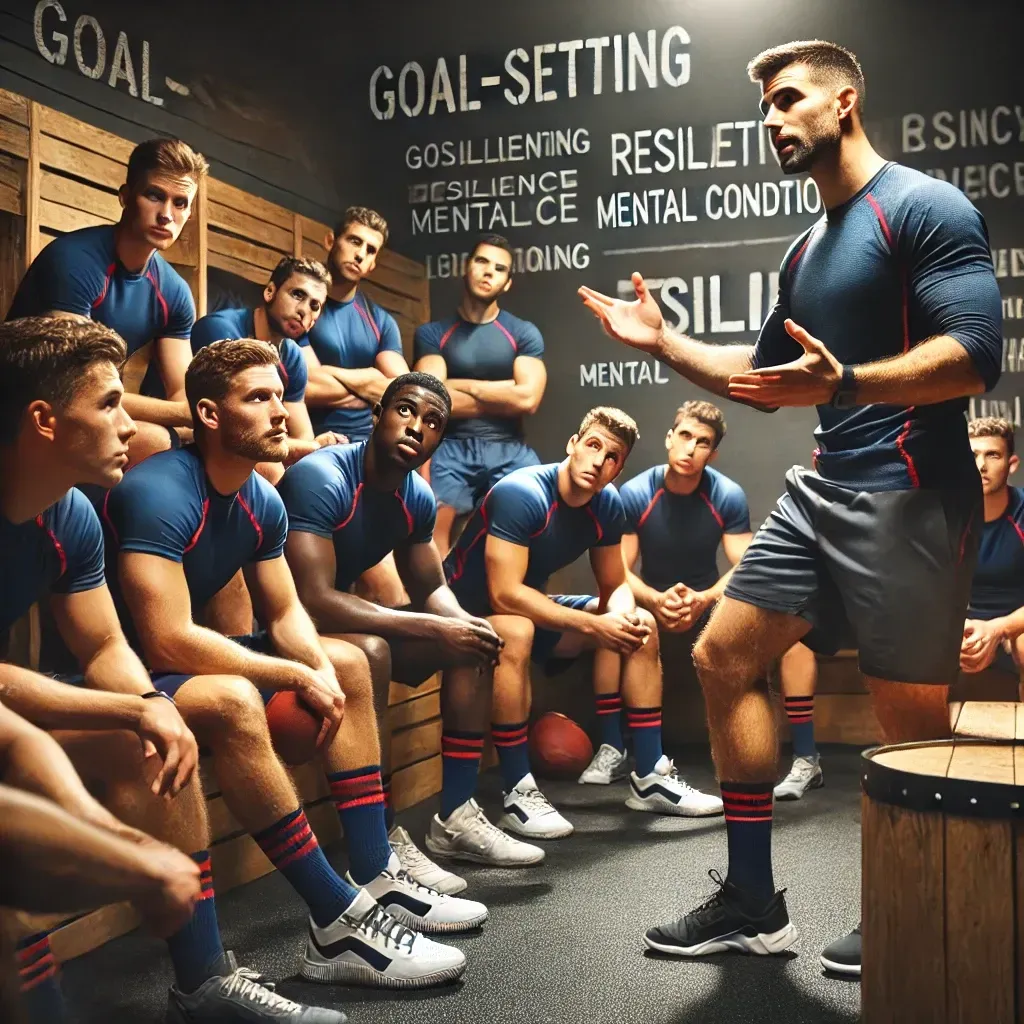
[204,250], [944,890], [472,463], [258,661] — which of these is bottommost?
[944,890]

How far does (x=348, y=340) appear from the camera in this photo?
2.93 meters

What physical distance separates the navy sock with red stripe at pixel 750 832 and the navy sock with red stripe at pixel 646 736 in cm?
121

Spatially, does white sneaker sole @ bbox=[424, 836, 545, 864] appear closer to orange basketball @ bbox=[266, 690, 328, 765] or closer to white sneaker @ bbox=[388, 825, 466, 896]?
white sneaker @ bbox=[388, 825, 466, 896]

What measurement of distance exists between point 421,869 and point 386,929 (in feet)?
1.55

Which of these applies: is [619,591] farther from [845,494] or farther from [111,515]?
[111,515]

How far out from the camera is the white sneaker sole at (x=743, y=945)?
2.10 metres

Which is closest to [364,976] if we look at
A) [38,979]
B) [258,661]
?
[258,661]

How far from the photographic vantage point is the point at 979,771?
5.01ft

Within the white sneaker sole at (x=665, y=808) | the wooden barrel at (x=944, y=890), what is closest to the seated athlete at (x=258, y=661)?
the wooden barrel at (x=944, y=890)

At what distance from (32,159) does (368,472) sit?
38.4 inches

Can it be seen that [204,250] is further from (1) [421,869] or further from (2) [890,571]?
(2) [890,571]

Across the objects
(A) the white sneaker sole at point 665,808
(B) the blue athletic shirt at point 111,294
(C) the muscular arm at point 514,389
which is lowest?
(A) the white sneaker sole at point 665,808

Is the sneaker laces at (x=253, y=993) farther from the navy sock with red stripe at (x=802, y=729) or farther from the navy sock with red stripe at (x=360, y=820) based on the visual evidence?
the navy sock with red stripe at (x=802, y=729)

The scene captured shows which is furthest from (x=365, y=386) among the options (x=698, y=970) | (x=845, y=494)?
(x=698, y=970)
